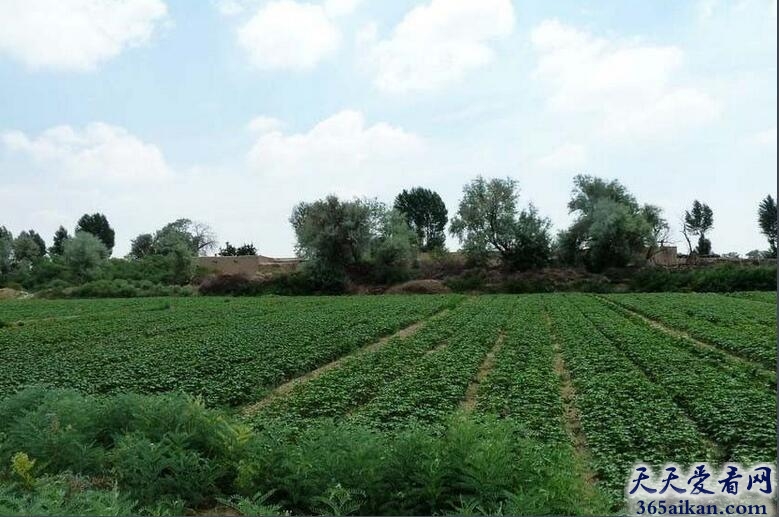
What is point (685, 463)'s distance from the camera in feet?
24.4

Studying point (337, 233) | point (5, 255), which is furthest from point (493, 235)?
point (5, 255)

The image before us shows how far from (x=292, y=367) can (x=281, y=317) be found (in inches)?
560

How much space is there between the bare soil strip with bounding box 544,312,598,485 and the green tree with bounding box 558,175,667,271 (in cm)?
4548

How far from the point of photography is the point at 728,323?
22312mm

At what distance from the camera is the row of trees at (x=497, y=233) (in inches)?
2319

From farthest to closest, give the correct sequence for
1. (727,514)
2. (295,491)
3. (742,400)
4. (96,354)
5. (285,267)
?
(285,267) → (96,354) → (742,400) → (295,491) → (727,514)

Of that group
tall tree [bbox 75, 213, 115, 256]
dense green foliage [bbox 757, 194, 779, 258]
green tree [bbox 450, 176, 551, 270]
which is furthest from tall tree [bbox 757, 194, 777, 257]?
tall tree [bbox 75, 213, 115, 256]

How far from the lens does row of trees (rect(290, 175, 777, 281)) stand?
58.9m

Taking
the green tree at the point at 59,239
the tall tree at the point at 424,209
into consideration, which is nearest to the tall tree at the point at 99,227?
the green tree at the point at 59,239

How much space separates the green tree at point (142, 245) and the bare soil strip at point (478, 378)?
10252 cm

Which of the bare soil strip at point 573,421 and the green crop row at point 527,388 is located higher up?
the green crop row at point 527,388

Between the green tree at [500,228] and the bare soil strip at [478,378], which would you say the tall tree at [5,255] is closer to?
the green tree at [500,228]

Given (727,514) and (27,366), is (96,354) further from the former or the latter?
(727,514)

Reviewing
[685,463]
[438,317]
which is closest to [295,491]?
[685,463]
